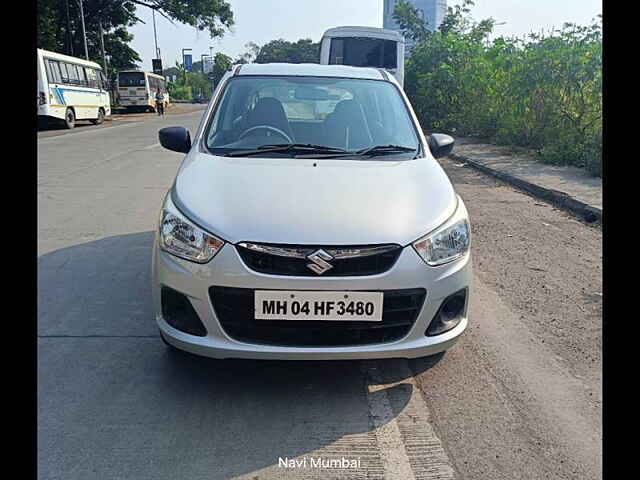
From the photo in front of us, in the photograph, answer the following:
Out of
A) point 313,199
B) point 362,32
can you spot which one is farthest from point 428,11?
point 313,199

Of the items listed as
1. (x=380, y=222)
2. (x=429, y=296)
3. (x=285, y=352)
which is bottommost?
(x=285, y=352)

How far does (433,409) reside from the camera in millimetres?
2934

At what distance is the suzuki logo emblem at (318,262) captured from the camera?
107 inches

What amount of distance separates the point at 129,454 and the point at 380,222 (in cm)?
152

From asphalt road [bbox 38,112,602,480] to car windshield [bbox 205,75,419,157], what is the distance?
1336 millimetres

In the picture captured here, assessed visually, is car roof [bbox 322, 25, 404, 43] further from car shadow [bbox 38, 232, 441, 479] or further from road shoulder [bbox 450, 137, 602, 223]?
car shadow [bbox 38, 232, 441, 479]

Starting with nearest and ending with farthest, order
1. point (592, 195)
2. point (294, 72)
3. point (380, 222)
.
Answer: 1. point (380, 222)
2. point (294, 72)
3. point (592, 195)

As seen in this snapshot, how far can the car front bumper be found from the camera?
2.73 meters

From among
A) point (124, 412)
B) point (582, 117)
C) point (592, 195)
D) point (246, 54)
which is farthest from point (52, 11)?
point (246, 54)

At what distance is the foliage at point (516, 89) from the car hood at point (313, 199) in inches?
292

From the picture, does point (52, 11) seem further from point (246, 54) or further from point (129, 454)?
point (246, 54)

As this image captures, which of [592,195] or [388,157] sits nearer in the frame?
[388,157]

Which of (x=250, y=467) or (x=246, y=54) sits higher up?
(x=246, y=54)

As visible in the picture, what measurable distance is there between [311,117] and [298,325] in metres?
1.90
